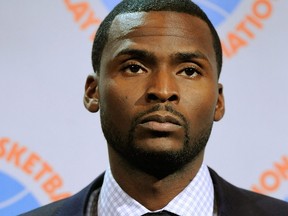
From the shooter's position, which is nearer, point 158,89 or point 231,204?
point 158,89

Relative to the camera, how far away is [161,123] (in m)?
0.90

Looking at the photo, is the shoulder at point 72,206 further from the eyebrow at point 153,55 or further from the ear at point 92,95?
the eyebrow at point 153,55

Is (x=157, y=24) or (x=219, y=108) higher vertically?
(x=157, y=24)

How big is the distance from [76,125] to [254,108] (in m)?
0.44

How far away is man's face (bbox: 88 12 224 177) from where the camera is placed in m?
0.91

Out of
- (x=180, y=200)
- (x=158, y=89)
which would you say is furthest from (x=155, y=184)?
(x=158, y=89)

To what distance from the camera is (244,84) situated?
1.45 meters

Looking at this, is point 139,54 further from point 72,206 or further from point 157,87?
point 72,206

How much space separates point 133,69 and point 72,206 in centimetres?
28

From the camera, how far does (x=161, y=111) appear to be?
0.91 meters

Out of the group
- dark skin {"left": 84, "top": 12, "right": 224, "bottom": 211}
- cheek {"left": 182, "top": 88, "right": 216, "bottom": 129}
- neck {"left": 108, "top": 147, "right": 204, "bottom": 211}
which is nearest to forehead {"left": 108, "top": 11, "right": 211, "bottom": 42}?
dark skin {"left": 84, "top": 12, "right": 224, "bottom": 211}

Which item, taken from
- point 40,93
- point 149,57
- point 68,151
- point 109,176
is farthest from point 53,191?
point 149,57

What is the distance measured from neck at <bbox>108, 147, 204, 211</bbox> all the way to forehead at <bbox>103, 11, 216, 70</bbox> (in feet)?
0.61

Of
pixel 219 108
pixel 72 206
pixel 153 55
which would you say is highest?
pixel 153 55
